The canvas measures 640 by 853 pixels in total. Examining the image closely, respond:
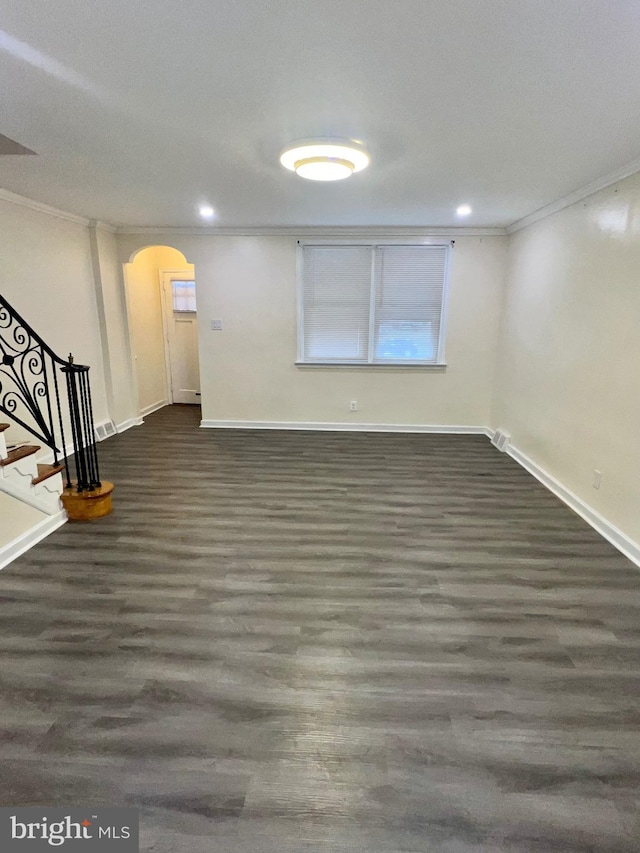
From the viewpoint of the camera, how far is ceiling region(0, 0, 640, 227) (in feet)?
4.93

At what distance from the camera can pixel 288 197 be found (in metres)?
3.86

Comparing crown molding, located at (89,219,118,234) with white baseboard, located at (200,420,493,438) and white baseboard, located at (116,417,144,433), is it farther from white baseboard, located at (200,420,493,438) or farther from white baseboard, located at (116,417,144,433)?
white baseboard, located at (200,420,493,438)

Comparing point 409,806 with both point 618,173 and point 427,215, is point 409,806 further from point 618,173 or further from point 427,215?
point 427,215

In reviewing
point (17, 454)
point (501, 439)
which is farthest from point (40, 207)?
point (501, 439)

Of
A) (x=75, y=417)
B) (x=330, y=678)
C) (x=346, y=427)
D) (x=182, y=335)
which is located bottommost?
(x=330, y=678)

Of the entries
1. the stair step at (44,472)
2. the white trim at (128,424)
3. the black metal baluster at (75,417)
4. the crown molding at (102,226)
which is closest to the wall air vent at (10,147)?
the black metal baluster at (75,417)

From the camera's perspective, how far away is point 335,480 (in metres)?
4.04

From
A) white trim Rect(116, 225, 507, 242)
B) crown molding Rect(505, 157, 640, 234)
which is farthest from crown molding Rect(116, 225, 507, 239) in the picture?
crown molding Rect(505, 157, 640, 234)

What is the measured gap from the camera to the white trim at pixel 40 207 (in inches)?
147

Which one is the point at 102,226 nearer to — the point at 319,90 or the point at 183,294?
the point at 183,294

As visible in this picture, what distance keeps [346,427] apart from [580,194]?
11.6 feet

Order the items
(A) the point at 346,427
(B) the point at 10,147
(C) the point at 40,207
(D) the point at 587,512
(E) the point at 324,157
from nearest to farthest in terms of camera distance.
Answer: (E) the point at 324,157 → (B) the point at 10,147 → (D) the point at 587,512 → (C) the point at 40,207 → (A) the point at 346,427

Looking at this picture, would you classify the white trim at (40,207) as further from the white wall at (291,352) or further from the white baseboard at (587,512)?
the white baseboard at (587,512)

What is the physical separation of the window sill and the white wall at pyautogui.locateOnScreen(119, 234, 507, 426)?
0.05 meters
